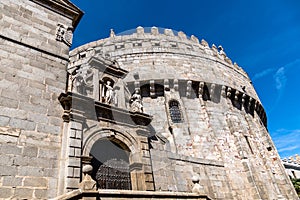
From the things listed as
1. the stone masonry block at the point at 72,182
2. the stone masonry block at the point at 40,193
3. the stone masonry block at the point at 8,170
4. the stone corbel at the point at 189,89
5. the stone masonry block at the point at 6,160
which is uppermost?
the stone corbel at the point at 189,89

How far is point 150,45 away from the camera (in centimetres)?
1453

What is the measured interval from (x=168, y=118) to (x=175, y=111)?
76 centimetres

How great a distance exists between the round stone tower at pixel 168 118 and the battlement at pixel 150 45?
69 mm

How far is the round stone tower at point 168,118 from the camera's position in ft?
22.5

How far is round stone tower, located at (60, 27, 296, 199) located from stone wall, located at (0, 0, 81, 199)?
483 millimetres

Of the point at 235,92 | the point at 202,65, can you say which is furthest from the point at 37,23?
the point at 235,92

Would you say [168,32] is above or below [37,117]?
above

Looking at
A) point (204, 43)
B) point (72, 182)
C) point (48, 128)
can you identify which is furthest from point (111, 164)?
point (204, 43)

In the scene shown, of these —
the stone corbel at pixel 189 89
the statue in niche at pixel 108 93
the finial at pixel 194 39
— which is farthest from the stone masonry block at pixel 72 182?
the finial at pixel 194 39

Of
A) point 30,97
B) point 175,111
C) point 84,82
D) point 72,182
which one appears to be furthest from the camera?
point 175,111

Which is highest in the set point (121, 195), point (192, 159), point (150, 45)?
point (150, 45)

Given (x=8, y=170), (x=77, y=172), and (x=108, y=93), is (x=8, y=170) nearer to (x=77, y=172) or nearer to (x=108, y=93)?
(x=77, y=172)

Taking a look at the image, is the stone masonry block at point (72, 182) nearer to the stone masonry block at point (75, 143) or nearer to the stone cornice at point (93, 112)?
the stone masonry block at point (75, 143)

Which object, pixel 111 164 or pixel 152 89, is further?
pixel 152 89
